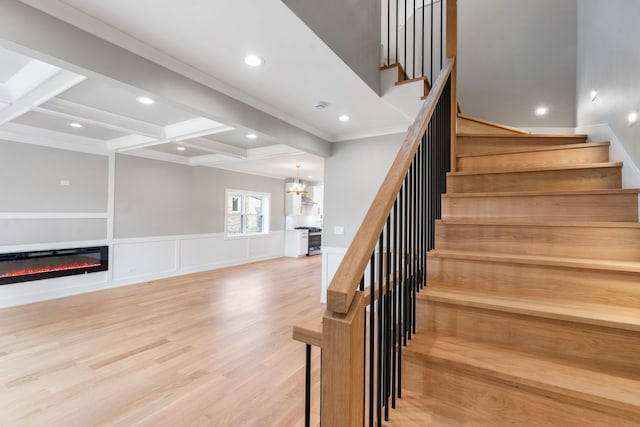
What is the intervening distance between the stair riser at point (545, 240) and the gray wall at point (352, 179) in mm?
2331

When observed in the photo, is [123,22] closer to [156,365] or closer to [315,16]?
[315,16]

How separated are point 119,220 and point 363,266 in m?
5.68

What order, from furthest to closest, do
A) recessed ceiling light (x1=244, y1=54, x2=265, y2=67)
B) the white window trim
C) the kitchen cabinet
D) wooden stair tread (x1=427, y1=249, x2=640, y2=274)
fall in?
the kitchen cabinet
the white window trim
recessed ceiling light (x1=244, y1=54, x2=265, y2=67)
wooden stair tread (x1=427, y1=249, x2=640, y2=274)

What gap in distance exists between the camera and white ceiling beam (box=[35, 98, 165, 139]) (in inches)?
114

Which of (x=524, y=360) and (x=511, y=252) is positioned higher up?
(x=511, y=252)

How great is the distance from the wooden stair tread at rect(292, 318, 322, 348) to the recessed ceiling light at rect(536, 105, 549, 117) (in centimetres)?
392

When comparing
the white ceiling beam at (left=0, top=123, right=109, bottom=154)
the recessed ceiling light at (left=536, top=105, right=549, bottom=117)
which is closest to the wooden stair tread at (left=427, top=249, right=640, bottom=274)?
the recessed ceiling light at (left=536, top=105, right=549, bottom=117)

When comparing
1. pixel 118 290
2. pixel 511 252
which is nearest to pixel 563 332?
pixel 511 252

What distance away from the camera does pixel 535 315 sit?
1.12 m

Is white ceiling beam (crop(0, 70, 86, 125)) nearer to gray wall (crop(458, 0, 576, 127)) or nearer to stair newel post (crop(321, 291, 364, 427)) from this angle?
stair newel post (crop(321, 291, 364, 427))

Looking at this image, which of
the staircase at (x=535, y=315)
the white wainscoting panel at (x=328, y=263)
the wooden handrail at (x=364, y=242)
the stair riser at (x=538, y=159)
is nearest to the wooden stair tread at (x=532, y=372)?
the staircase at (x=535, y=315)

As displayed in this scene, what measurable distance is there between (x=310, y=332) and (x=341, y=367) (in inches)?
4.7

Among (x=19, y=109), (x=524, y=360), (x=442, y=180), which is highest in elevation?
(x=19, y=109)

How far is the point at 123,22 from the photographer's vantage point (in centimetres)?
171
